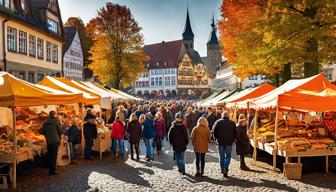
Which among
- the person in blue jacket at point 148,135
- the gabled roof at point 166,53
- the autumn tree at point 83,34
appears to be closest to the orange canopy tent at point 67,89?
the person in blue jacket at point 148,135

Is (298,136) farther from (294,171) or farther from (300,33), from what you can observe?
(300,33)

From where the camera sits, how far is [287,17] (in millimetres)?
16578

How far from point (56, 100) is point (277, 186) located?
6.46 meters

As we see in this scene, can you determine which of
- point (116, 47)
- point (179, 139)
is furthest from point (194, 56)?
point (179, 139)

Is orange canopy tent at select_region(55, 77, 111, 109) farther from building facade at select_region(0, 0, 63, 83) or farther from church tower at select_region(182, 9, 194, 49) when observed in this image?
church tower at select_region(182, 9, 194, 49)

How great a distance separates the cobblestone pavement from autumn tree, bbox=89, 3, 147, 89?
3148 cm

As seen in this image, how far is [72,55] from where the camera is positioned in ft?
170

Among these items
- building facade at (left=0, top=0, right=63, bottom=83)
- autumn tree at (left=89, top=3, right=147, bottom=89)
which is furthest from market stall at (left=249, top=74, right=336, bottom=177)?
autumn tree at (left=89, top=3, right=147, bottom=89)

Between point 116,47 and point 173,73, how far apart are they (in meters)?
54.4

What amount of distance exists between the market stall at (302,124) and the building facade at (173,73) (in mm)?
84139

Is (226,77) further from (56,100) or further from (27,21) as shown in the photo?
(56,100)

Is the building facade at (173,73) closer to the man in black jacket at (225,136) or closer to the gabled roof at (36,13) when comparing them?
the gabled roof at (36,13)

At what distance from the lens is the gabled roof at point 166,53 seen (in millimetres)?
98938

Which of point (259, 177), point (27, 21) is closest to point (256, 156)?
point (259, 177)
